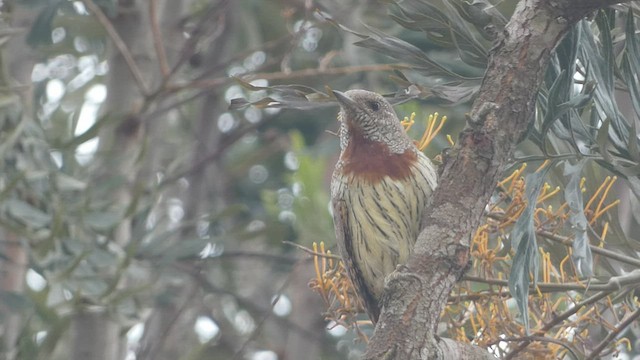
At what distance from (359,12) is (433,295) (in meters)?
4.59

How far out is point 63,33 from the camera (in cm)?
791

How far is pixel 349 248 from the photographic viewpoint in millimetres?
4461

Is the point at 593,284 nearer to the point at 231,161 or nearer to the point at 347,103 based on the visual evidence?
the point at 347,103

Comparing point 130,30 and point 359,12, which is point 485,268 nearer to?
point 130,30

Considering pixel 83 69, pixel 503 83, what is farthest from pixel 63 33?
pixel 503 83

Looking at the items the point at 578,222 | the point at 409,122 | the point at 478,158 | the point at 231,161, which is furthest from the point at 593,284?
the point at 231,161

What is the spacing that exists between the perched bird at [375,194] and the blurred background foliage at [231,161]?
0.22 m

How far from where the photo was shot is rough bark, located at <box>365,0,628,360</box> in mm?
3023

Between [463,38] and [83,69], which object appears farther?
[83,69]

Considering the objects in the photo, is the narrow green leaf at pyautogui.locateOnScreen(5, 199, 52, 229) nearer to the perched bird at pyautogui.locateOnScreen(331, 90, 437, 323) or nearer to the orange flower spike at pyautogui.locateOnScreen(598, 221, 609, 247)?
the perched bird at pyautogui.locateOnScreen(331, 90, 437, 323)

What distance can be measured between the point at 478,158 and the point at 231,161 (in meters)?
5.73

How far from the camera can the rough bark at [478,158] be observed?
3.02 m

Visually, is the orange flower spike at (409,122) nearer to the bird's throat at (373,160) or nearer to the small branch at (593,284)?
the bird's throat at (373,160)

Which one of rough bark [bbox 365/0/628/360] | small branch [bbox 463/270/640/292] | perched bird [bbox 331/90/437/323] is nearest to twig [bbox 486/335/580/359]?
small branch [bbox 463/270/640/292]
